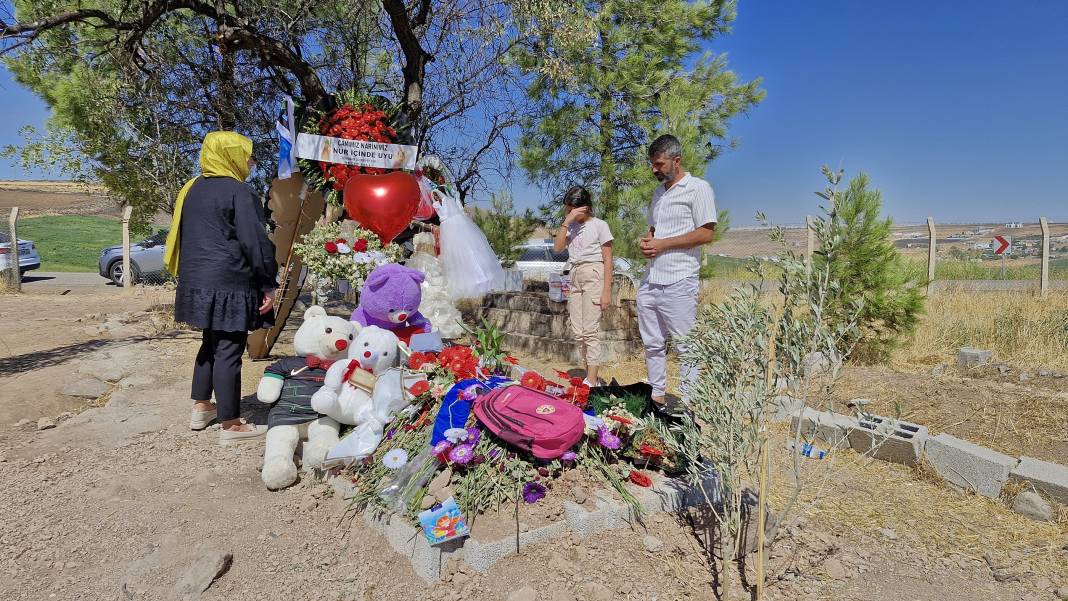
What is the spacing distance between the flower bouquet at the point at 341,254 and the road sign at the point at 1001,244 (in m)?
13.8

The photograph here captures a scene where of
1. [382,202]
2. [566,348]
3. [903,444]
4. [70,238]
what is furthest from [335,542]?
[70,238]

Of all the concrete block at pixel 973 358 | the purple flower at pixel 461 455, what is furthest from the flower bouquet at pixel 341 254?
the concrete block at pixel 973 358

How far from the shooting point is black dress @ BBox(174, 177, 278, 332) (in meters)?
3.39

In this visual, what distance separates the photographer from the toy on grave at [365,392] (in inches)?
113

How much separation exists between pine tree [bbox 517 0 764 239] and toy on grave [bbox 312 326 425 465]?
6.19 m

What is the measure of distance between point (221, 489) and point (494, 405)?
157 cm

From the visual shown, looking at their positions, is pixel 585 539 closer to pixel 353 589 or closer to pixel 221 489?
pixel 353 589

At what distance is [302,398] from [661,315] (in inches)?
85.7

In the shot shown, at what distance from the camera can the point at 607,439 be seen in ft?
8.78

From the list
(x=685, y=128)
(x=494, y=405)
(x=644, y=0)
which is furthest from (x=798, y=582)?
(x=644, y=0)

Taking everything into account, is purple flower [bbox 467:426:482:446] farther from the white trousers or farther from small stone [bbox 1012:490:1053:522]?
small stone [bbox 1012:490:1053:522]

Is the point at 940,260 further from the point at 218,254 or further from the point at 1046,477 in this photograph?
the point at 218,254

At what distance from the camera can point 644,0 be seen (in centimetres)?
959

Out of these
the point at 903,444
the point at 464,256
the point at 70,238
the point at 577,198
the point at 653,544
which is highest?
the point at 70,238
